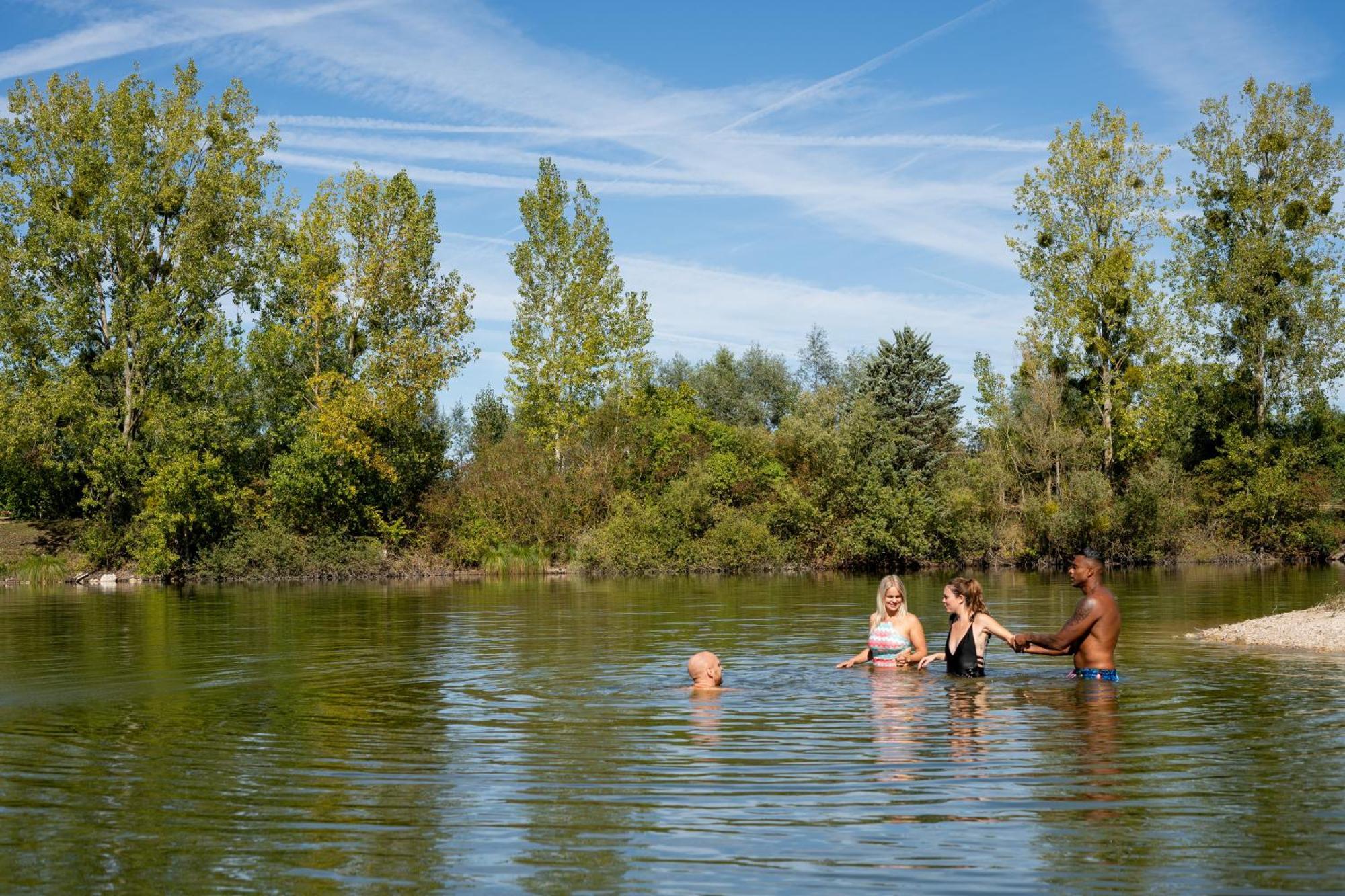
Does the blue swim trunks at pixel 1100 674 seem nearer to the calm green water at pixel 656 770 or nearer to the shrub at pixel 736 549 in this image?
the calm green water at pixel 656 770

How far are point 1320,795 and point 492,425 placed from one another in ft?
305

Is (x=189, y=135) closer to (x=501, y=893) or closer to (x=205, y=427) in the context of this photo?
(x=205, y=427)

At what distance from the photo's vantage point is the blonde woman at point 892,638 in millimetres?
18297

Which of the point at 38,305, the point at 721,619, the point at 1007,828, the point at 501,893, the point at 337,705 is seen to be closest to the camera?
the point at 501,893

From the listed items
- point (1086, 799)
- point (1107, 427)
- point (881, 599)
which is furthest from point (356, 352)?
point (1086, 799)

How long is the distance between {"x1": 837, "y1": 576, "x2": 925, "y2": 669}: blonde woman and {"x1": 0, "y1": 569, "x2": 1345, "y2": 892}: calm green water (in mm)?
458

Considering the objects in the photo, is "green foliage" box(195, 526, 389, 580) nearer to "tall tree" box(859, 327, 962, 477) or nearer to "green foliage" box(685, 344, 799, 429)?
"tall tree" box(859, 327, 962, 477)

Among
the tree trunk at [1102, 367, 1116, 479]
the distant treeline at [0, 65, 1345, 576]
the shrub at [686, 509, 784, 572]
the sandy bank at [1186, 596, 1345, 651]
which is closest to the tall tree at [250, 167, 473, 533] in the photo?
the distant treeline at [0, 65, 1345, 576]

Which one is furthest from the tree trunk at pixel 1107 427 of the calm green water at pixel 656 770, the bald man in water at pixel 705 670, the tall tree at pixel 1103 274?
the bald man in water at pixel 705 670

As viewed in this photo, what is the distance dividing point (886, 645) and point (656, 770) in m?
8.14

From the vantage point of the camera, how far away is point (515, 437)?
65062 millimetres

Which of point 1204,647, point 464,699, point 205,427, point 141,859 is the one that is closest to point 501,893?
point 141,859

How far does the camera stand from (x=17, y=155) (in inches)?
2228

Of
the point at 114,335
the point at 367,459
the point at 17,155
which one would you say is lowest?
the point at 367,459
